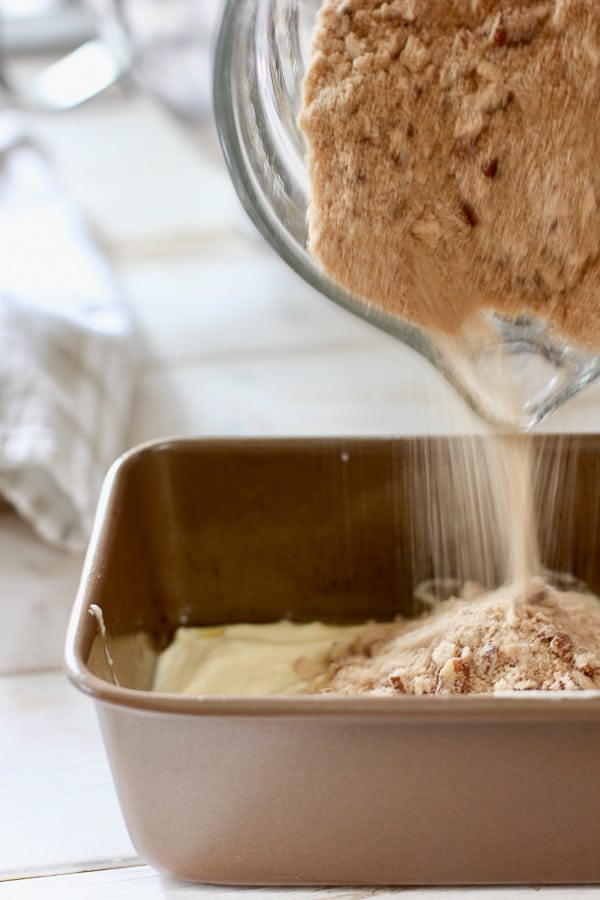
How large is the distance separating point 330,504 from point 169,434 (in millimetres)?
243

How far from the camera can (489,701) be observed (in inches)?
15.9

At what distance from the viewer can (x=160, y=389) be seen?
2.88 feet

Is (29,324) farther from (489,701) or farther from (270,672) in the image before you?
(489,701)

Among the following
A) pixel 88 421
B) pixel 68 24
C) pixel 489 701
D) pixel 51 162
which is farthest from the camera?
pixel 68 24

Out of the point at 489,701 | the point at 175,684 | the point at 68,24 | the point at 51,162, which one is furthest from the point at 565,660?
the point at 68,24

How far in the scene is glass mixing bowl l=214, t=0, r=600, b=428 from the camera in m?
0.50

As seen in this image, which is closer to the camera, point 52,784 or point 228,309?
point 52,784

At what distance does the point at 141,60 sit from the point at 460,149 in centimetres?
65

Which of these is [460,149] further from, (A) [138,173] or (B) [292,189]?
(A) [138,173]

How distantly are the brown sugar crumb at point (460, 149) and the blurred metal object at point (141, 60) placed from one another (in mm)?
486

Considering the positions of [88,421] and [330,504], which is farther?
[88,421]

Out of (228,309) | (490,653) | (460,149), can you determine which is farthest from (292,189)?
(228,309)

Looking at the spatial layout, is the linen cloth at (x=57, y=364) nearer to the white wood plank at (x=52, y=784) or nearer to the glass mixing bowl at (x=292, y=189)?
the white wood plank at (x=52, y=784)

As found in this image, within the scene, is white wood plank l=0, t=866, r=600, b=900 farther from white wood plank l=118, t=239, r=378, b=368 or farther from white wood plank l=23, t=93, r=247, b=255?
white wood plank l=23, t=93, r=247, b=255
